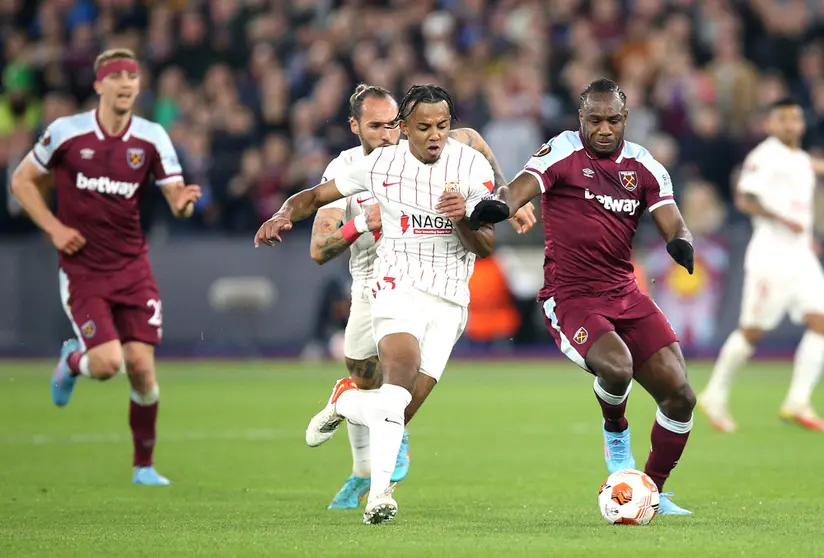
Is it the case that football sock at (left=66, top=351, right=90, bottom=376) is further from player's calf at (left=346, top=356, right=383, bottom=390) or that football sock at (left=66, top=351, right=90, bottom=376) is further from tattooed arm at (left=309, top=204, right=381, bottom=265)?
tattooed arm at (left=309, top=204, right=381, bottom=265)

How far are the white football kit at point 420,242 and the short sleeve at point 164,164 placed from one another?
2.55m

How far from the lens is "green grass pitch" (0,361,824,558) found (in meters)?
7.23

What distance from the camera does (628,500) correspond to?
7914 millimetres

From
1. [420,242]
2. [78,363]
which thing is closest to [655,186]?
[420,242]

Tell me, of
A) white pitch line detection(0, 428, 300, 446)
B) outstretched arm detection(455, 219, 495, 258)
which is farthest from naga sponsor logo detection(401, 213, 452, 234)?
white pitch line detection(0, 428, 300, 446)

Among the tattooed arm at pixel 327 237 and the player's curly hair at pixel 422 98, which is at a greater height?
the player's curly hair at pixel 422 98

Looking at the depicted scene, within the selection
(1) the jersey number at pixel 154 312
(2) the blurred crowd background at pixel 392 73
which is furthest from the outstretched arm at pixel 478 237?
(2) the blurred crowd background at pixel 392 73

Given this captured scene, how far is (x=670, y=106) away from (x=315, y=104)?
5249 mm

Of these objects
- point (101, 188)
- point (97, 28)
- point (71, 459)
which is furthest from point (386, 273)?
point (97, 28)

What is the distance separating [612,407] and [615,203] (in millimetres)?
1163

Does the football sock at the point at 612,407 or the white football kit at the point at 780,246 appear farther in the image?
the white football kit at the point at 780,246

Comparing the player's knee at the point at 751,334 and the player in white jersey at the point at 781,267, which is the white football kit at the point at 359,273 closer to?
the player in white jersey at the point at 781,267

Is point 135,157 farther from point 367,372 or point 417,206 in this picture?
point 417,206

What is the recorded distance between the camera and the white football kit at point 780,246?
13.8 m
